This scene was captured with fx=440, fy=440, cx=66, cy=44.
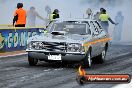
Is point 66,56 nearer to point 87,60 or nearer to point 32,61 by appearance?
point 87,60

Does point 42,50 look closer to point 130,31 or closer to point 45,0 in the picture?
point 130,31

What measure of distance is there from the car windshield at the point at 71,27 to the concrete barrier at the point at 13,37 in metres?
4.07

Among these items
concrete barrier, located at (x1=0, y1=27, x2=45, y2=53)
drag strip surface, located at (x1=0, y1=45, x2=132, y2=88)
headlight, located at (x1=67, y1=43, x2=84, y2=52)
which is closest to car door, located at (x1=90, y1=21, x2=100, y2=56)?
drag strip surface, located at (x1=0, y1=45, x2=132, y2=88)

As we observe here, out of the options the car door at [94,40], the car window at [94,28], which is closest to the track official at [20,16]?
the car window at [94,28]

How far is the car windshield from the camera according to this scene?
40.6ft

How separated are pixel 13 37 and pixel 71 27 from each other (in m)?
4.96

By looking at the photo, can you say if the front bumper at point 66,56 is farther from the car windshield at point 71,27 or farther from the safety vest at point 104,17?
the safety vest at point 104,17

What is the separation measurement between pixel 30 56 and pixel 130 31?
1021 inches

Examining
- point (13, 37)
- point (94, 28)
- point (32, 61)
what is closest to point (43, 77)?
point (32, 61)

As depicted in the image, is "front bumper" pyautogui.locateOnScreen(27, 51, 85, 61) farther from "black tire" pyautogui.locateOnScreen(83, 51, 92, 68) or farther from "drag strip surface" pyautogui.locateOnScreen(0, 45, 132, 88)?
"drag strip surface" pyautogui.locateOnScreen(0, 45, 132, 88)

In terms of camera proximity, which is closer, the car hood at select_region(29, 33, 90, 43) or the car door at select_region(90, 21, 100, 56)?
the car hood at select_region(29, 33, 90, 43)

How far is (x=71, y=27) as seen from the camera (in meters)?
12.5

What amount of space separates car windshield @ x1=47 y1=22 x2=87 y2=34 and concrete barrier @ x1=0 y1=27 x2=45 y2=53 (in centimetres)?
407

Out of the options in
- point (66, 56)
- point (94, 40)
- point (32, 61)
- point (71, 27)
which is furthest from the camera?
point (71, 27)
